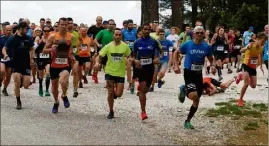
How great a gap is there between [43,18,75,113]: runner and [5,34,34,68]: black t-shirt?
33.6 inches

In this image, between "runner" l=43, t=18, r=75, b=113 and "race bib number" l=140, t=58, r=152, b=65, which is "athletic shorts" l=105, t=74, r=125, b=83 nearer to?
"race bib number" l=140, t=58, r=152, b=65

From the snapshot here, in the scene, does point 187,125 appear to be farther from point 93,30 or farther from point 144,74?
point 93,30

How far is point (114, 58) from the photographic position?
964 centimetres

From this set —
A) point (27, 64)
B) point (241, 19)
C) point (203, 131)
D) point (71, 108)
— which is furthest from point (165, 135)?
point (241, 19)

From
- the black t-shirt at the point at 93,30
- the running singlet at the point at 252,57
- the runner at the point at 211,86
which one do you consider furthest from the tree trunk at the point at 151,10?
the running singlet at the point at 252,57

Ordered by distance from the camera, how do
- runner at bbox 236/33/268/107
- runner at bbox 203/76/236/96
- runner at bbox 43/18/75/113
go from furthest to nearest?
runner at bbox 203/76/236/96 < runner at bbox 236/33/268/107 < runner at bbox 43/18/75/113

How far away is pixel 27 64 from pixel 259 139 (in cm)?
478

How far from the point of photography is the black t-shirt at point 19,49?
1024 cm

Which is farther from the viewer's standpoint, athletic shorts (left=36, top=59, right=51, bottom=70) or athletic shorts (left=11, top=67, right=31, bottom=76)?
athletic shorts (left=36, top=59, right=51, bottom=70)

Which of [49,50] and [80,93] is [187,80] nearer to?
[49,50]

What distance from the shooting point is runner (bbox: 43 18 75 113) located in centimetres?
957

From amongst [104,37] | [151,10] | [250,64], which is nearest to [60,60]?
[104,37]

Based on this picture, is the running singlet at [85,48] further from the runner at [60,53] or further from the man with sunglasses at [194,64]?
the man with sunglasses at [194,64]

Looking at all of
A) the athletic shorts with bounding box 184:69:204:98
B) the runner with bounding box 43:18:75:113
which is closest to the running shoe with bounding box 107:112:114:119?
the runner with bounding box 43:18:75:113
